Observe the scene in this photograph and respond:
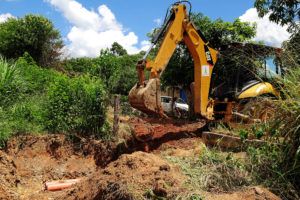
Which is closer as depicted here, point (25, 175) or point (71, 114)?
point (25, 175)

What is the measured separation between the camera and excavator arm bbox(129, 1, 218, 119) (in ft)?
16.6

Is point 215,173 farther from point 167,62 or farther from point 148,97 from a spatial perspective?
point 167,62

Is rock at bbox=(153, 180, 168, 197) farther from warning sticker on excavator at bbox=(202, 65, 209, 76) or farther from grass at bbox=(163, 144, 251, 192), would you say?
warning sticker on excavator at bbox=(202, 65, 209, 76)

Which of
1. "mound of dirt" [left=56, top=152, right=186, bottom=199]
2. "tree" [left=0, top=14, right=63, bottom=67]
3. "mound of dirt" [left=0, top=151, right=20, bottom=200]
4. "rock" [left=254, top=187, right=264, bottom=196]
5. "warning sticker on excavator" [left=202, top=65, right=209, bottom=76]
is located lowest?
"mound of dirt" [left=0, top=151, right=20, bottom=200]

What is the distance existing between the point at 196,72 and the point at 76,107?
3730mm

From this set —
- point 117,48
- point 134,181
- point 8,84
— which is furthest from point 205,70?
point 117,48

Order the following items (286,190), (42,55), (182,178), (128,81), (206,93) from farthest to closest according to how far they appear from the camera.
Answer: (128,81), (42,55), (206,93), (182,178), (286,190)

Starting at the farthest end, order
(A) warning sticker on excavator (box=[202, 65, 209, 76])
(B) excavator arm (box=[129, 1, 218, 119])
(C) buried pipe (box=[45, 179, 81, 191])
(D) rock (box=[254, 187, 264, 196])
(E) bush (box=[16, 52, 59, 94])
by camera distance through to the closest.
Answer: (E) bush (box=[16, 52, 59, 94]) → (A) warning sticker on excavator (box=[202, 65, 209, 76]) → (B) excavator arm (box=[129, 1, 218, 119]) → (C) buried pipe (box=[45, 179, 81, 191]) → (D) rock (box=[254, 187, 264, 196])

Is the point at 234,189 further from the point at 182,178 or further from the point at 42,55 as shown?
the point at 42,55

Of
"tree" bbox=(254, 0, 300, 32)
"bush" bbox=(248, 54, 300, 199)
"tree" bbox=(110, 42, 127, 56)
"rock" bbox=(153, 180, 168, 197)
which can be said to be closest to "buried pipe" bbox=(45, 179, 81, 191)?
"rock" bbox=(153, 180, 168, 197)

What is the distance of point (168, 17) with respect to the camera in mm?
6141

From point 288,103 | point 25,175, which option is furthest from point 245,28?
point 25,175

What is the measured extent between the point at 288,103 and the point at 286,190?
3.03 feet

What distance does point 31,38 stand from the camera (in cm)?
1661
